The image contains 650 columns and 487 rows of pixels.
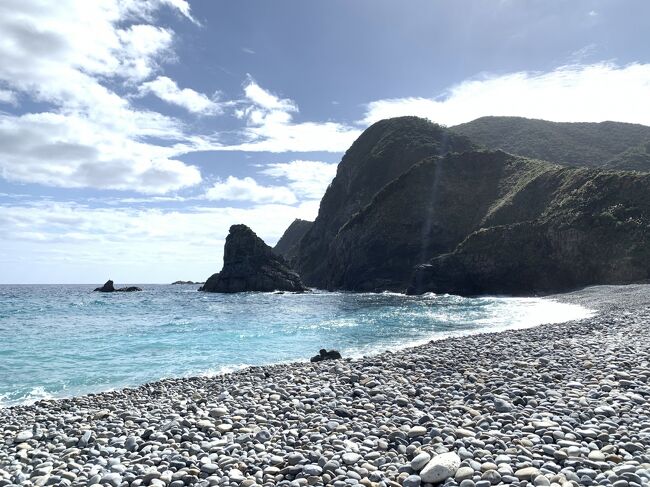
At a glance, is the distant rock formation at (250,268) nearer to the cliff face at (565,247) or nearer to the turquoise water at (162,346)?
the cliff face at (565,247)

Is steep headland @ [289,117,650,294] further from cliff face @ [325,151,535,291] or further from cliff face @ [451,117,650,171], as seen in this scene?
cliff face @ [451,117,650,171]

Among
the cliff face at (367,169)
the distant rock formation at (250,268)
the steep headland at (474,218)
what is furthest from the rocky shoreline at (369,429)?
the cliff face at (367,169)

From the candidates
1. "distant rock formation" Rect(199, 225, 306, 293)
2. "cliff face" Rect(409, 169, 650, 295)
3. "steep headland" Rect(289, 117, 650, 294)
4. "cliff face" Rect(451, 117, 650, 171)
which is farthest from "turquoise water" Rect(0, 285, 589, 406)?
"cliff face" Rect(451, 117, 650, 171)

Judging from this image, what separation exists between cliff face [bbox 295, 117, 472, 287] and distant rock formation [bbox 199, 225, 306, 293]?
23182 millimetres

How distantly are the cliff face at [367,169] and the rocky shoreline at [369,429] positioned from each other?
423 feet

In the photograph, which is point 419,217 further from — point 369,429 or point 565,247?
point 369,429

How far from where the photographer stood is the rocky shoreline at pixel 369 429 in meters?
6.12

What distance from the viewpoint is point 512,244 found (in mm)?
82812

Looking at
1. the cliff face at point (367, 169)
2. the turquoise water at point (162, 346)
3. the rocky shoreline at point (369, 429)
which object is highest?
the cliff face at point (367, 169)

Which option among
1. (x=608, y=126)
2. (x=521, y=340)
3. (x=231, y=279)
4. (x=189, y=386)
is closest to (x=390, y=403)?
(x=189, y=386)

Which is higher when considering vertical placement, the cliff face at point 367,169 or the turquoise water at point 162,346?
the cliff face at point 367,169

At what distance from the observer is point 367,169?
156 metres

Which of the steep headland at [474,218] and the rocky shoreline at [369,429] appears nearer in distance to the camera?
the rocky shoreline at [369,429]

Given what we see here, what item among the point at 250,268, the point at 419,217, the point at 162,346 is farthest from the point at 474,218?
the point at 162,346
